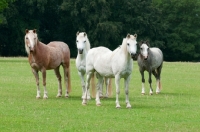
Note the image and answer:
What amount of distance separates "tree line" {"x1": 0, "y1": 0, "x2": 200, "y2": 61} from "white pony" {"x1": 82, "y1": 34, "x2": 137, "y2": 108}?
47.0 meters

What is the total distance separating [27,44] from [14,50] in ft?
167

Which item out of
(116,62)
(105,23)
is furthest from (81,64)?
(105,23)

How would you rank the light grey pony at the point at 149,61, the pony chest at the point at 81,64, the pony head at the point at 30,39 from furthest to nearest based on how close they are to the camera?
the light grey pony at the point at 149,61
the pony chest at the point at 81,64
the pony head at the point at 30,39

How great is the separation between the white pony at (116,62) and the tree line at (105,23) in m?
47.0

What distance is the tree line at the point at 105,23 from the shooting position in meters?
69.4

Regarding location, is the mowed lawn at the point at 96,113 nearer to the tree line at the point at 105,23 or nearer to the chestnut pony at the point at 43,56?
the chestnut pony at the point at 43,56

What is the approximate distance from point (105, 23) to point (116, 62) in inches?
2084

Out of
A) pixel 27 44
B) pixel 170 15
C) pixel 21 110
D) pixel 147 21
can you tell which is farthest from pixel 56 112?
pixel 170 15

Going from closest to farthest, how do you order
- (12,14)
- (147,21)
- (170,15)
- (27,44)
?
(27,44), (12,14), (147,21), (170,15)

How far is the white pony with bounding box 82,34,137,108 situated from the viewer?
53.0 ft

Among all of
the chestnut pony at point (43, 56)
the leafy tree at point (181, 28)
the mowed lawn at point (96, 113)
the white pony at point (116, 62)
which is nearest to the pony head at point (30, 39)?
the chestnut pony at point (43, 56)

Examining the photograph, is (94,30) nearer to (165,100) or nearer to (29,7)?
(29,7)

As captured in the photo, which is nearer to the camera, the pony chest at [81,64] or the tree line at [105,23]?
the pony chest at [81,64]

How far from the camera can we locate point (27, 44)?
18.9 meters
